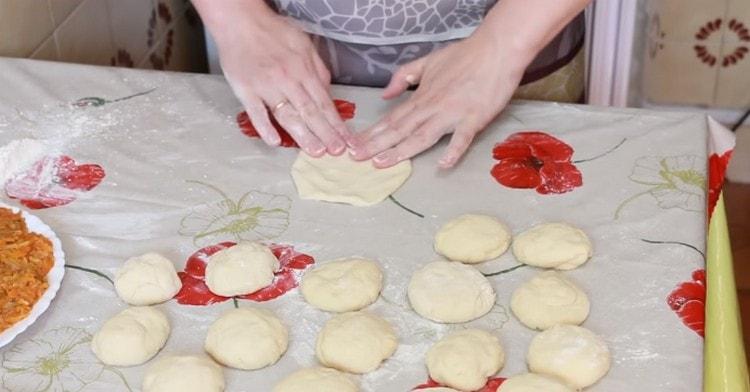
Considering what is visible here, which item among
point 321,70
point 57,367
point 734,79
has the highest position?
point 321,70

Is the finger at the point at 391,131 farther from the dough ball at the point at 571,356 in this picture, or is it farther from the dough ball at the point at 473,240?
the dough ball at the point at 571,356

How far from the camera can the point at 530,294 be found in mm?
848

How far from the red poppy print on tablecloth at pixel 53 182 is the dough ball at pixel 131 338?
229 millimetres

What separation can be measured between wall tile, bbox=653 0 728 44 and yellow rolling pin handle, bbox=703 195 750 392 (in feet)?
3.74

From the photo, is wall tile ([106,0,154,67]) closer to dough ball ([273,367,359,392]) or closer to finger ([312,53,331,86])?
finger ([312,53,331,86])

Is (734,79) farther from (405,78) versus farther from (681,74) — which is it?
(405,78)

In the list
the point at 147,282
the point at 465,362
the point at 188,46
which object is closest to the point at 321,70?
the point at 147,282

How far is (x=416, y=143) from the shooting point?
3.50ft

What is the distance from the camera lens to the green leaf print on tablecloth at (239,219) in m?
0.97

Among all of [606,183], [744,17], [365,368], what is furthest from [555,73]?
[744,17]

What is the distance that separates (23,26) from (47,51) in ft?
0.23

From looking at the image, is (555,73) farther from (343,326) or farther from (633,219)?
(343,326)

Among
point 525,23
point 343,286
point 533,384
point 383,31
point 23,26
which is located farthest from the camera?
point 23,26

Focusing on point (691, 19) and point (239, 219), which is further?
point (691, 19)
